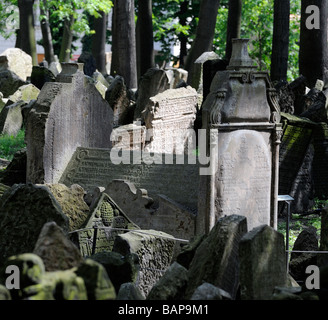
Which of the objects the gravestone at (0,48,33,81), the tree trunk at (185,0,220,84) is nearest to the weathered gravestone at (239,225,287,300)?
the tree trunk at (185,0,220,84)

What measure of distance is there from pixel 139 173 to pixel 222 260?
5568mm

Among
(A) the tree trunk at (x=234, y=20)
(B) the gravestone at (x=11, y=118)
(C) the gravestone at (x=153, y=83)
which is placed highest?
(A) the tree trunk at (x=234, y=20)

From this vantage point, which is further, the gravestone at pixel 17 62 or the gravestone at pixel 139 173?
the gravestone at pixel 17 62

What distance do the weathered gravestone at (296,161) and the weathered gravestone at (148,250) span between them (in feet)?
16.9

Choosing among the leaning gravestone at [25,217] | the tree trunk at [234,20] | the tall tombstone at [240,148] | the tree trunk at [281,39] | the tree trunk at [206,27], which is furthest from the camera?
the tree trunk at [234,20]

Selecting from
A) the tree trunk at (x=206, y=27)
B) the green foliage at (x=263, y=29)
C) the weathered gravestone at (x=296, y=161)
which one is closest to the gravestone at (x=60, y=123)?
the weathered gravestone at (x=296, y=161)

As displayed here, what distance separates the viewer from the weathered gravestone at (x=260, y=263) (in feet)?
18.3

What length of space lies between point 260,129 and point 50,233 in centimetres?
545

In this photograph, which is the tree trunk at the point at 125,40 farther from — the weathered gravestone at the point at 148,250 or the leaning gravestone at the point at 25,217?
the leaning gravestone at the point at 25,217

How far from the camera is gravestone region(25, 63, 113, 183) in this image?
11.9m

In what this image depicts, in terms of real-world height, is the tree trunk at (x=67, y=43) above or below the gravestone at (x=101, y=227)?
above

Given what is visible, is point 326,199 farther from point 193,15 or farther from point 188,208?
point 193,15

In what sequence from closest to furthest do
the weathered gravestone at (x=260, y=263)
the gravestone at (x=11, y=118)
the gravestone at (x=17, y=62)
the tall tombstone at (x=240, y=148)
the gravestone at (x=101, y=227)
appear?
the weathered gravestone at (x=260, y=263) < the gravestone at (x=101, y=227) < the tall tombstone at (x=240, y=148) < the gravestone at (x=11, y=118) < the gravestone at (x=17, y=62)

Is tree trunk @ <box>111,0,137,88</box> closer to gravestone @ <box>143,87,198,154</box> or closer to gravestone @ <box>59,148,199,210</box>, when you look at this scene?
gravestone @ <box>143,87,198,154</box>
